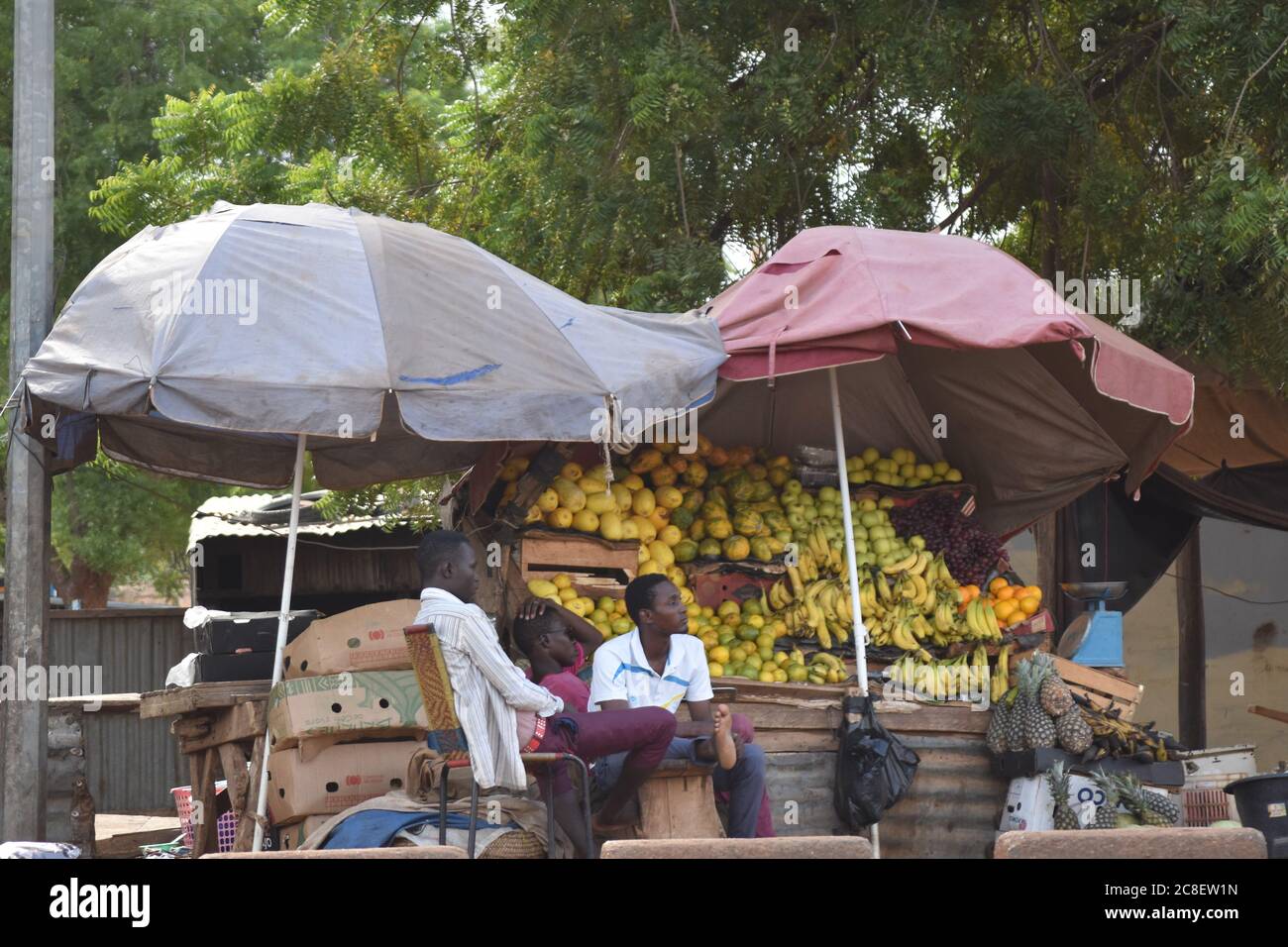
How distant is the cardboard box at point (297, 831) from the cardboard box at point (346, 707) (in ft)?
1.19

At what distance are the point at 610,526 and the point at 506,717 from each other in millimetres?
2277

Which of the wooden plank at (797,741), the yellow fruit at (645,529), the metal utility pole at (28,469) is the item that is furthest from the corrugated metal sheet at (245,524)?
the wooden plank at (797,741)

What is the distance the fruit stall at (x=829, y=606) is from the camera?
7410 mm

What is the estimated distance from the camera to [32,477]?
283 inches

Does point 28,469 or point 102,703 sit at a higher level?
point 28,469

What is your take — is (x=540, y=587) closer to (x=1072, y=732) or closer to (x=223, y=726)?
(x=223, y=726)

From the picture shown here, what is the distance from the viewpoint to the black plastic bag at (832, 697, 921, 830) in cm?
712

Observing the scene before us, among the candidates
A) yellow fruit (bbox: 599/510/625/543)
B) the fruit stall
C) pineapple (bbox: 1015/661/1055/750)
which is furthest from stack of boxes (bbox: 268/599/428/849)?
pineapple (bbox: 1015/661/1055/750)

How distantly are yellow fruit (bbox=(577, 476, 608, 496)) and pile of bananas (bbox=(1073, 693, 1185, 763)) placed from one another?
9.17 feet

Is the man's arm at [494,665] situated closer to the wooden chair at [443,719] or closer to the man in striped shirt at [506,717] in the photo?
the man in striped shirt at [506,717]

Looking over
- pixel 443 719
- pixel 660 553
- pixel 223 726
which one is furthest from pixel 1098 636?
pixel 223 726

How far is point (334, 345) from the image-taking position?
252 inches

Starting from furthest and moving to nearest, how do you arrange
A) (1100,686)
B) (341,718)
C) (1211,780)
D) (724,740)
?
(1211,780) < (1100,686) < (341,718) < (724,740)

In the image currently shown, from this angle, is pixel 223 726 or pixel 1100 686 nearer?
pixel 223 726
